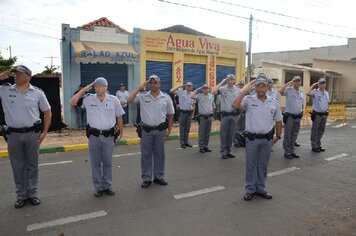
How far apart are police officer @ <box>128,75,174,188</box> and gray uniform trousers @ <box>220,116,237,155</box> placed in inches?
108

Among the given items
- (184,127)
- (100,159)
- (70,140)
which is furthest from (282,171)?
(70,140)

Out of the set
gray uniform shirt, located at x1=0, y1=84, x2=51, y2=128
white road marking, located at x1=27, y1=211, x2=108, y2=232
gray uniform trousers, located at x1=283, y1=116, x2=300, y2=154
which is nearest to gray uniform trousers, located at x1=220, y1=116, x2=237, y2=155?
gray uniform trousers, located at x1=283, y1=116, x2=300, y2=154

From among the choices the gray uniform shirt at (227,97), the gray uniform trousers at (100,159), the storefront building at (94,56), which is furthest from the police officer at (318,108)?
the storefront building at (94,56)

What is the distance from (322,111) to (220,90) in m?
2.89

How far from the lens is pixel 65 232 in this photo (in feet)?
14.0

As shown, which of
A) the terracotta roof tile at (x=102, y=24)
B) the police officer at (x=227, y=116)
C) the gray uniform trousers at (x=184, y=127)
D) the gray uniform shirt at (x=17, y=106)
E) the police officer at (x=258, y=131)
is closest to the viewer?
the gray uniform shirt at (x=17, y=106)

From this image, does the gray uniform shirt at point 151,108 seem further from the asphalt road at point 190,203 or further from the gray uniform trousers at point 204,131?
the gray uniform trousers at point 204,131

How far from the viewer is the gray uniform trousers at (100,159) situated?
5.53 metres

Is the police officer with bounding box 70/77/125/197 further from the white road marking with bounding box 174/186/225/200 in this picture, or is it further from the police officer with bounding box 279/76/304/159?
the police officer with bounding box 279/76/304/159

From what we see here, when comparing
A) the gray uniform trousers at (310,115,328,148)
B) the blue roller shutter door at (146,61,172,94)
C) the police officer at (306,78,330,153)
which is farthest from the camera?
the blue roller shutter door at (146,61,172,94)

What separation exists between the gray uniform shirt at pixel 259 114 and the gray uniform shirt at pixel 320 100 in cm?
430

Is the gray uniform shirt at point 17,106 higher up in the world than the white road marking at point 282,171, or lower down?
higher up

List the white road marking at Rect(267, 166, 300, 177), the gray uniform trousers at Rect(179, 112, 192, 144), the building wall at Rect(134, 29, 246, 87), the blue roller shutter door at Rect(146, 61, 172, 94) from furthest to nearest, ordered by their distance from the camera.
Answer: the blue roller shutter door at Rect(146, 61, 172, 94), the building wall at Rect(134, 29, 246, 87), the gray uniform trousers at Rect(179, 112, 192, 144), the white road marking at Rect(267, 166, 300, 177)

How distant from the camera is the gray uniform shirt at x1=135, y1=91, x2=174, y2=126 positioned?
20.1 feet
